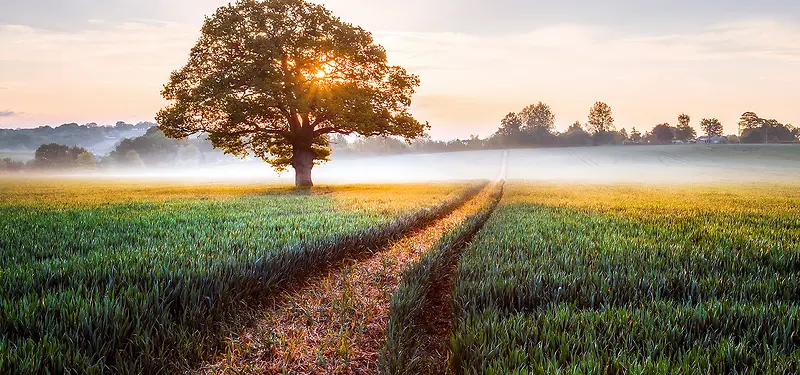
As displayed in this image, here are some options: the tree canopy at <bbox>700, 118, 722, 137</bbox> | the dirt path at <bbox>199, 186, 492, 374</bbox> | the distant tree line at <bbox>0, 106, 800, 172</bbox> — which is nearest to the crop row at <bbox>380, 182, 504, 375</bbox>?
the dirt path at <bbox>199, 186, 492, 374</bbox>

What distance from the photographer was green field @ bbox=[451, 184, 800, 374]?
2484 millimetres

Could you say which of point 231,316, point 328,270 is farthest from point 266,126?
point 231,316

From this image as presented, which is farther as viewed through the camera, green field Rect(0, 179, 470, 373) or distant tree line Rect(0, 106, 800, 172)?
distant tree line Rect(0, 106, 800, 172)

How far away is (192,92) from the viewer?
75.4 feet

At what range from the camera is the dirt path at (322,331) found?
9.84 feet

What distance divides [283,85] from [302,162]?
6.38 metres

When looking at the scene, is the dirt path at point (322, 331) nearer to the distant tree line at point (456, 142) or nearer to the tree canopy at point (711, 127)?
the distant tree line at point (456, 142)

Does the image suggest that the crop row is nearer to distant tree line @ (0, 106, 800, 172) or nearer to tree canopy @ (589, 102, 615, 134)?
distant tree line @ (0, 106, 800, 172)

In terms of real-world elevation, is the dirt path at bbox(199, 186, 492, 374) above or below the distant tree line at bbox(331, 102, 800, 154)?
below

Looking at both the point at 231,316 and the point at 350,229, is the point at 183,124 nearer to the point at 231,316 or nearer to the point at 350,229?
the point at 350,229

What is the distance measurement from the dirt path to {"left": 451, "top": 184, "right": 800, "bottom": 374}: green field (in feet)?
2.83

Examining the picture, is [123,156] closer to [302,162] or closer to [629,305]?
[302,162]

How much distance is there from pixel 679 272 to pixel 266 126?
992 inches

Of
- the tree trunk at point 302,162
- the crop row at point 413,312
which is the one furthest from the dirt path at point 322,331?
the tree trunk at point 302,162
